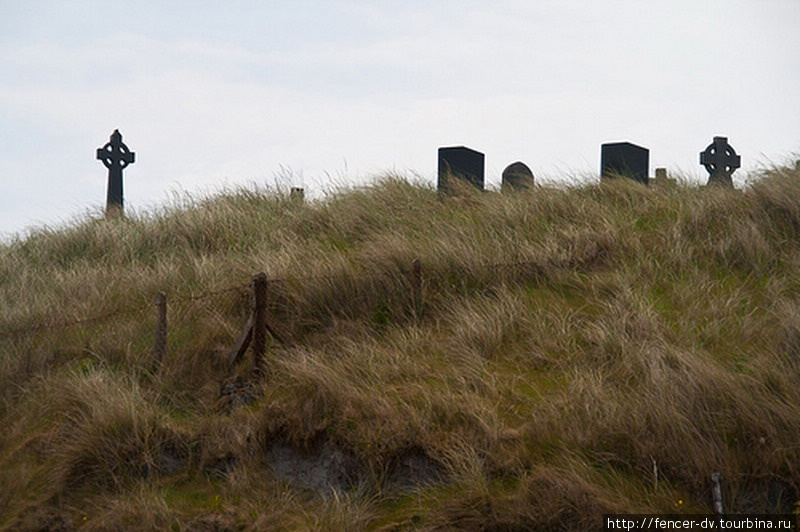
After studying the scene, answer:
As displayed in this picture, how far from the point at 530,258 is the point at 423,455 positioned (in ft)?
11.0

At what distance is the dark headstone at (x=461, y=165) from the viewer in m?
11.6

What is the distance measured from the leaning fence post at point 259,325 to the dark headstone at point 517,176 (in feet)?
18.5

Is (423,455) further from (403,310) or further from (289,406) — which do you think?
(403,310)

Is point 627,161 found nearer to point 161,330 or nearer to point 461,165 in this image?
point 461,165

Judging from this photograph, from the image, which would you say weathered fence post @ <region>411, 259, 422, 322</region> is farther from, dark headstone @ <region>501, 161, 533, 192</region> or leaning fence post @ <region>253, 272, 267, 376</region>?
dark headstone @ <region>501, 161, 533, 192</region>

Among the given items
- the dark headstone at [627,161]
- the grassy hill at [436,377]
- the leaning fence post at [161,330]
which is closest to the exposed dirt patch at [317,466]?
the grassy hill at [436,377]

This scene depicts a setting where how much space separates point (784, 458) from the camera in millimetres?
4934

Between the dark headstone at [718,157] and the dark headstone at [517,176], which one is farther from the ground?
the dark headstone at [718,157]

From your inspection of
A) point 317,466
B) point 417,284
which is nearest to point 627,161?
point 417,284

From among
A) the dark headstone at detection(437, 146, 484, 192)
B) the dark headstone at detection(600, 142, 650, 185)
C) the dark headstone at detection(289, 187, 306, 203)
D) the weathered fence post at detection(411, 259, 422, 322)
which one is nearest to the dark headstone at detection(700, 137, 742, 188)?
the dark headstone at detection(600, 142, 650, 185)

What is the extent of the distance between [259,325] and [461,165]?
19.1 feet

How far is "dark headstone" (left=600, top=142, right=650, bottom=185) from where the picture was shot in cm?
1178

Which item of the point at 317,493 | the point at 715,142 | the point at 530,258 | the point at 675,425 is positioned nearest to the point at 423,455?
the point at 317,493

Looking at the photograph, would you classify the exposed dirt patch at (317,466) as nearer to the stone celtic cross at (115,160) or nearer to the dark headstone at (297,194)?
the dark headstone at (297,194)
